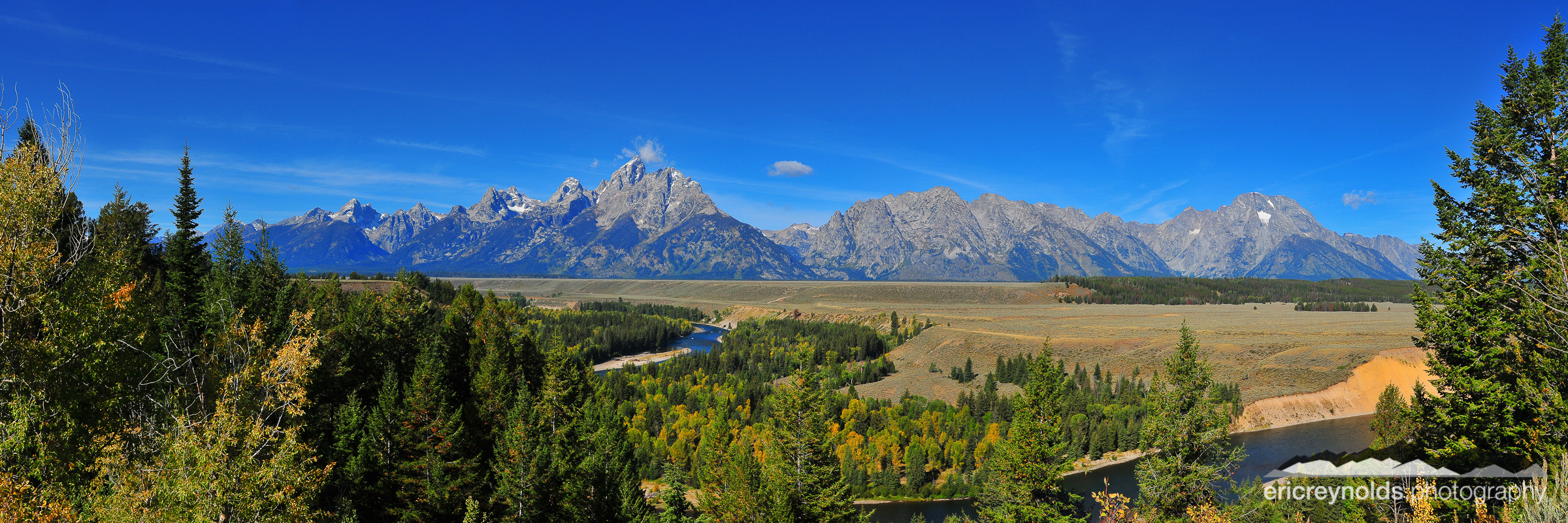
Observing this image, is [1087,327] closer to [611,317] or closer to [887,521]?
[887,521]

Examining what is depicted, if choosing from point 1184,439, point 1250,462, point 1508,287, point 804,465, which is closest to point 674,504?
point 804,465

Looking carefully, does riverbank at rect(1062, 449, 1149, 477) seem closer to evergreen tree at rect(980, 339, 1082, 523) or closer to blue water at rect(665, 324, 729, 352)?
evergreen tree at rect(980, 339, 1082, 523)

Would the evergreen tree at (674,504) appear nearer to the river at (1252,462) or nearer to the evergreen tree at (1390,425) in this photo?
the river at (1252,462)

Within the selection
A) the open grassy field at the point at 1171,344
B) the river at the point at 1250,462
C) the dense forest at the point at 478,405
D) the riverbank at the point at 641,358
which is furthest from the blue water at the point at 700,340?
the dense forest at the point at 478,405

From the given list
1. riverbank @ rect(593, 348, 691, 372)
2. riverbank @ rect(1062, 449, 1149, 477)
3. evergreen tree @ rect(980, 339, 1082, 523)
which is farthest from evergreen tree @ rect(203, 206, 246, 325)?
riverbank @ rect(593, 348, 691, 372)

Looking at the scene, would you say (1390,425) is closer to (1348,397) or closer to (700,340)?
(1348,397)

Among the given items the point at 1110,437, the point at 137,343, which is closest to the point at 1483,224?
the point at 137,343
